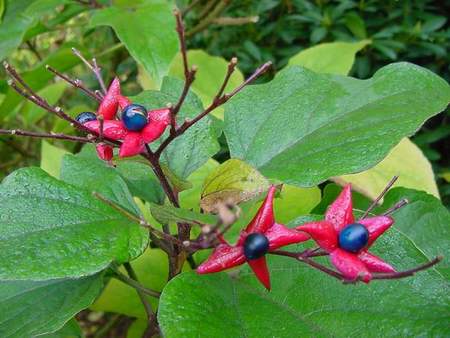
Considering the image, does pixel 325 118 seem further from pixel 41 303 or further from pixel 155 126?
pixel 41 303

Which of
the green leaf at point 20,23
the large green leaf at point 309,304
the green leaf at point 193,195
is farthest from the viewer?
the green leaf at point 20,23

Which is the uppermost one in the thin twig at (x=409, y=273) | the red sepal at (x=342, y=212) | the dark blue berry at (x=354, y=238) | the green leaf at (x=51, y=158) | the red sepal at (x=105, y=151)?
the red sepal at (x=105, y=151)

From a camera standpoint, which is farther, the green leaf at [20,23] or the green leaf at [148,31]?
the green leaf at [20,23]

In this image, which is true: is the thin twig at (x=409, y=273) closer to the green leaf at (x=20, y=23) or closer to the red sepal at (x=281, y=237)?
the red sepal at (x=281, y=237)

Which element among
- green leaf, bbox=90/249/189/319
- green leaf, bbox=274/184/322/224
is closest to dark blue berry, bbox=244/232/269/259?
green leaf, bbox=274/184/322/224

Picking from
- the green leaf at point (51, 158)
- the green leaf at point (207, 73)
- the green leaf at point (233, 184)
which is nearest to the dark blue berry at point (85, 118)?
the green leaf at point (233, 184)

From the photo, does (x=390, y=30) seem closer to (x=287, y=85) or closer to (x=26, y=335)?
(x=287, y=85)

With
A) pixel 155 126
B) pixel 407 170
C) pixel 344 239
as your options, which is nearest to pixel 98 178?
pixel 155 126
